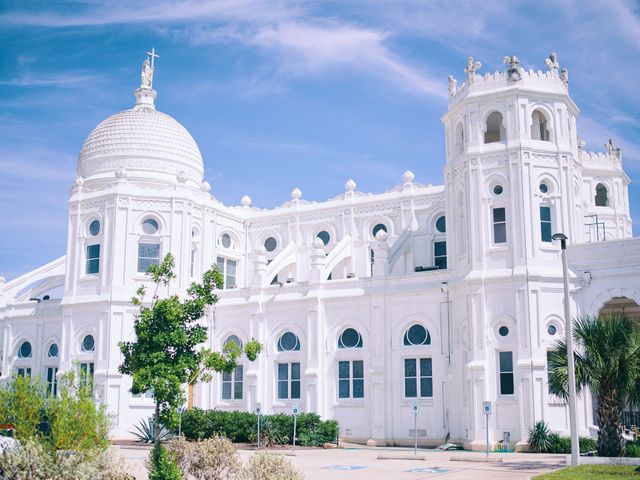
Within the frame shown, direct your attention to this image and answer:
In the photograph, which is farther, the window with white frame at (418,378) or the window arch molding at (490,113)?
the window with white frame at (418,378)

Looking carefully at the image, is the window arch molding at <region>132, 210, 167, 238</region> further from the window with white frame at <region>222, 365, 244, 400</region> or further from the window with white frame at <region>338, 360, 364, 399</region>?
the window with white frame at <region>338, 360, 364, 399</region>

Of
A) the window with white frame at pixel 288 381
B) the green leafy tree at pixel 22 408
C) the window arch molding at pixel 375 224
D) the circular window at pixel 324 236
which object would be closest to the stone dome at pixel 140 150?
the circular window at pixel 324 236

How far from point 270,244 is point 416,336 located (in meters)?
15.6

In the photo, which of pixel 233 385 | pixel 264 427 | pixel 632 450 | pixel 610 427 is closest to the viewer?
pixel 610 427

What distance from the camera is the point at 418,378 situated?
37469mm

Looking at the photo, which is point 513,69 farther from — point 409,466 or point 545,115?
point 409,466

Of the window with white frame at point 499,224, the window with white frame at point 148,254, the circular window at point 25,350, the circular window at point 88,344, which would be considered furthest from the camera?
the circular window at point 25,350

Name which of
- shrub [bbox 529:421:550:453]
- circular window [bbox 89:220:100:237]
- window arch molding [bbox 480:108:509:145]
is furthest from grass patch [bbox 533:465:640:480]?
circular window [bbox 89:220:100:237]

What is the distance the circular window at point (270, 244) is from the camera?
5053cm

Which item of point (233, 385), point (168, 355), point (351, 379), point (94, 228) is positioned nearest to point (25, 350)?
point (94, 228)

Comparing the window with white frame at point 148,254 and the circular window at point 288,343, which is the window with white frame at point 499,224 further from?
the window with white frame at point 148,254

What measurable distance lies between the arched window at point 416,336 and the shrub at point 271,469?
871 inches

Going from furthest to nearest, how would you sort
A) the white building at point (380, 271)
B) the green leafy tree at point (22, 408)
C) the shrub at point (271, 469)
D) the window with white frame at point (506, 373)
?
the white building at point (380, 271) < the window with white frame at point (506, 373) < the green leafy tree at point (22, 408) < the shrub at point (271, 469)

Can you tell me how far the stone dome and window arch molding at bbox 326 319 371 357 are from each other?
13.4 meters
